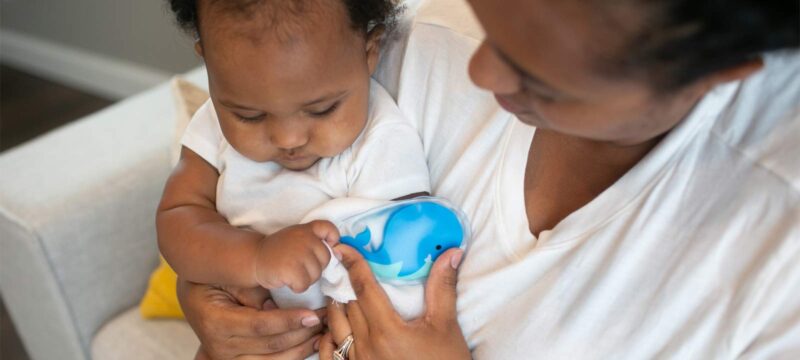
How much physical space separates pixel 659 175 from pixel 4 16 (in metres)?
3.80

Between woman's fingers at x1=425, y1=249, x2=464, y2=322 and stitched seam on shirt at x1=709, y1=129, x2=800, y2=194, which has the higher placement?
stitched seam on shirt at x1=709, y1=129, x2=800, y2=194

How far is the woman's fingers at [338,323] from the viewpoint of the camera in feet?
3.50

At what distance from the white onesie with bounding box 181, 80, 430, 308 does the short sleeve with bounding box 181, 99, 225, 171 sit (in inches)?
0.7

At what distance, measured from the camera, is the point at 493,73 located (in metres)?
0.75

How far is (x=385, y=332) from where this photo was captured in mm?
1009

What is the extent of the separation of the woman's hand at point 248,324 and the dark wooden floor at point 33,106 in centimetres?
236

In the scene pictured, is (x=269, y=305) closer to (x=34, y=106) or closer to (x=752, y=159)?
(x=752, y=159)

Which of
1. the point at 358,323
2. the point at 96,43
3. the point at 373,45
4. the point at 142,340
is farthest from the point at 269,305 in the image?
the point at 96,43

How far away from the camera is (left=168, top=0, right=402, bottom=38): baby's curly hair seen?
96 cm

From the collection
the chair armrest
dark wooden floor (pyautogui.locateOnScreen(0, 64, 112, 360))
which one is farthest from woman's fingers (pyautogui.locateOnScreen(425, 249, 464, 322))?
dark wooden floor (pyautogui.locateOnScreen(0, 64, 112, 360))

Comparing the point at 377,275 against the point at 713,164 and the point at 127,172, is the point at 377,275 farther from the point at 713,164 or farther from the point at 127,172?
the point at 127,172

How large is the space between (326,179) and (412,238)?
0.16m

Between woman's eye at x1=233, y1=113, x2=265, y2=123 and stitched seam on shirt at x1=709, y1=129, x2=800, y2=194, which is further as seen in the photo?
woman's eye at x1=233, y1=113, x2=265, y2=123

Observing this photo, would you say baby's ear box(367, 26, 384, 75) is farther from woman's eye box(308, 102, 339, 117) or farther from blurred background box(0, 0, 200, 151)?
blurred background box(0, 0, 200, 151)
